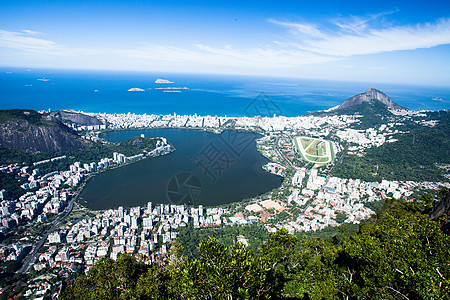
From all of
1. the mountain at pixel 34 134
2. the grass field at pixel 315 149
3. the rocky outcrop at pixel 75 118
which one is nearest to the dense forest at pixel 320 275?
the grass field at pixel 315 149

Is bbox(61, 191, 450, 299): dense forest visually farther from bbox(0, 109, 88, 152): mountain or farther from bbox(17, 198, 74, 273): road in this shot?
bbox(0, 109, 88, 152): mountain

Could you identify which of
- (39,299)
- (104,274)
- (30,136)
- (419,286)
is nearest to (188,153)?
(30,136)

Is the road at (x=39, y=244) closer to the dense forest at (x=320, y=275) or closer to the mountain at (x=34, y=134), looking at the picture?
the dense forest at (x=320, y=275)

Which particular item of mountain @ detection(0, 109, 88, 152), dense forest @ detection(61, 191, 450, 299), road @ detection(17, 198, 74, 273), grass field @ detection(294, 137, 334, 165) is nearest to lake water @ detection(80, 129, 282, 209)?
road @ detection(17, 198, 74, 273)

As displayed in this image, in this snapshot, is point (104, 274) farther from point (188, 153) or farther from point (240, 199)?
point (188, 153)

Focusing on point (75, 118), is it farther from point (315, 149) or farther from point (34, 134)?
point (315, 149)

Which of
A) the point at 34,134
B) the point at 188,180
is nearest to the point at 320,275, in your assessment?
the point at 188,180
